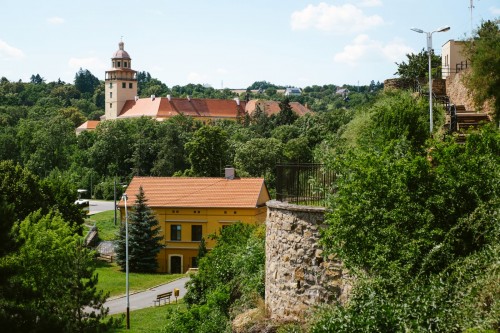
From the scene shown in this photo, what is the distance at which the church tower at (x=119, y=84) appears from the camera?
140625mm

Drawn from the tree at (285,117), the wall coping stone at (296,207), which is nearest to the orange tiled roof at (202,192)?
the wall coping stone at (296,207)

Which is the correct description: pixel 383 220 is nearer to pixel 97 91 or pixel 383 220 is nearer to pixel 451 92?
pixel 451 92

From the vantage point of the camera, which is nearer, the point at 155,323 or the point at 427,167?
the point at 427,167

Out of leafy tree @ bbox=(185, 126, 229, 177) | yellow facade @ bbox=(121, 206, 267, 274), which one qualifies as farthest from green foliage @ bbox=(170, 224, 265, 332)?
leafy tree @ bbox=(185, 126, 229, 177)

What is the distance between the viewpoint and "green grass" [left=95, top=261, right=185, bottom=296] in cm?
3816

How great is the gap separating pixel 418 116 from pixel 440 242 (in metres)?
8.59

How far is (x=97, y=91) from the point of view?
638ft

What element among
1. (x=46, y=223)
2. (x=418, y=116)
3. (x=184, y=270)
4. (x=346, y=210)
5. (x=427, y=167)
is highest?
(x=418, y=116)

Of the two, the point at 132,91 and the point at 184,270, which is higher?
the point at 132,91

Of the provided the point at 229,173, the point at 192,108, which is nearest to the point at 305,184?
the point at 229,173

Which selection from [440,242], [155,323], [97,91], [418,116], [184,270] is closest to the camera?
[440,242]

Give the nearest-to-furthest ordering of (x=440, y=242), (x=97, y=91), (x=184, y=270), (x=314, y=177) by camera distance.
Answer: (x=440, y=242) < (x=314, y=177) < (x=184, y=270) < (x=97, y=91)

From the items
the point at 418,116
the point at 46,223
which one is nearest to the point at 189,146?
the point at 46,223

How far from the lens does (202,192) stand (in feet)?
164
